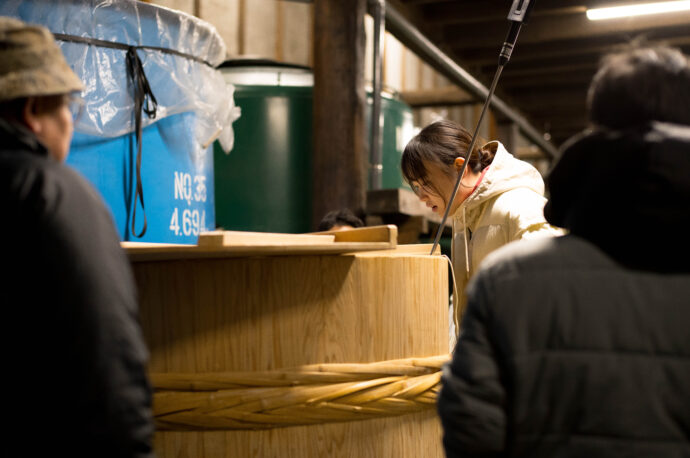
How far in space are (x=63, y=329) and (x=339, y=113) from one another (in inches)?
134

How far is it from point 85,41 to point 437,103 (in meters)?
5.88

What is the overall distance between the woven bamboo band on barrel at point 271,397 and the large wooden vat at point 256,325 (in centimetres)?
3

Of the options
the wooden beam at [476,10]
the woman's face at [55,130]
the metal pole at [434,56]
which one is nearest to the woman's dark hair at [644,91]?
the woman's face at [55,130]

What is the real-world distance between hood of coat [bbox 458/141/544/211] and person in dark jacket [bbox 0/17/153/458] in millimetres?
1595

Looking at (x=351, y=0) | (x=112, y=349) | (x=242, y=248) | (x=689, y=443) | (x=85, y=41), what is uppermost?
(x=351, y=0)

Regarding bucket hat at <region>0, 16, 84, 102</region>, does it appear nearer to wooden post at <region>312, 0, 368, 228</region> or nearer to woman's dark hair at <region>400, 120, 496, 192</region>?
woman's dark hair at <region>400, 120, 496, 192</region>

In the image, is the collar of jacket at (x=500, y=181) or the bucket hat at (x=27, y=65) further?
the collar of jacket at (x=500, y=181)

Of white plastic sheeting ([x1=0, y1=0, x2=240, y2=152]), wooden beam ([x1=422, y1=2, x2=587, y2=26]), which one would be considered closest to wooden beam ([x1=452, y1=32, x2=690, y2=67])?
wooden beam ([x1=422, y1=2, x2=587, y2=26])

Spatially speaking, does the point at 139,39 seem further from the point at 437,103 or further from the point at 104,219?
the point at 437,103

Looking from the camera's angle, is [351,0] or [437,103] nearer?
[351,0]

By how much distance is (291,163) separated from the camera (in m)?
4.75

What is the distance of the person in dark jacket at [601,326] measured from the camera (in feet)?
3.86

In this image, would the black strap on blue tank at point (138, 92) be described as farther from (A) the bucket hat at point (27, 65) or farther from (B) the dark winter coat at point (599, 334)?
(B) the dark winter coat at point (599, 334)

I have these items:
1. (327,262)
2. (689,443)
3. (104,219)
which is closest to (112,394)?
(104,219)
